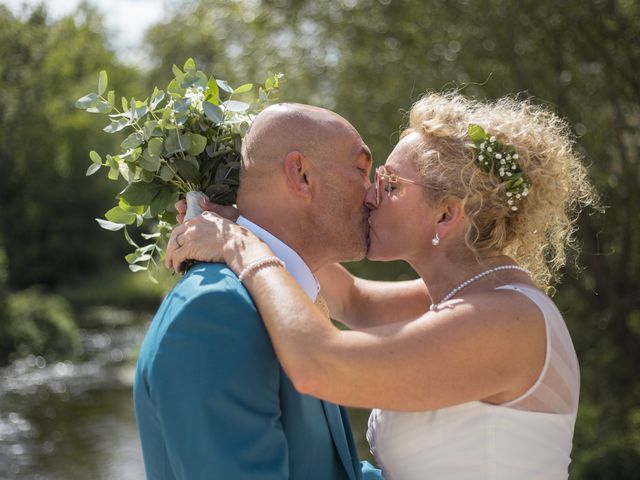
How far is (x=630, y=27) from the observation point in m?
7.40

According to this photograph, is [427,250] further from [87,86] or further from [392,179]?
[87,86]

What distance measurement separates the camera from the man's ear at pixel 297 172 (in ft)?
8.36

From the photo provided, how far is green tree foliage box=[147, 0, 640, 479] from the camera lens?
25.1 ft

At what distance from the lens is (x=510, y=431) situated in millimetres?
2479

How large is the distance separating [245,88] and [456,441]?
51.8 inches

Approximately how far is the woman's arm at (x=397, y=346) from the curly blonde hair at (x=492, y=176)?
329 millimetres

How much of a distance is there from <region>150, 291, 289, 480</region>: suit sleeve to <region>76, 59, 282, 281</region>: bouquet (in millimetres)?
597

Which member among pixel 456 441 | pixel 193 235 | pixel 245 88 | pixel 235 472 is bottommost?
pixel 456 441

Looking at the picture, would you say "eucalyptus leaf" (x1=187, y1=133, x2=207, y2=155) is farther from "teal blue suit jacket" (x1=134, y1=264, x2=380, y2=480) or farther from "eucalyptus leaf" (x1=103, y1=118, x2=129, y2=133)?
"teal blue suit jacket" (x1=134, y1=264, x2=380, y2=480)

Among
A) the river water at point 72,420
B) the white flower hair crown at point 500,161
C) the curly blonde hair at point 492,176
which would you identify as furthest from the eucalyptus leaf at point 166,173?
the river water at point 72,420

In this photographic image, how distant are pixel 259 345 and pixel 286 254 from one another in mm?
461

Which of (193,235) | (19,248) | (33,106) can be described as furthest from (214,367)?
(19,248)

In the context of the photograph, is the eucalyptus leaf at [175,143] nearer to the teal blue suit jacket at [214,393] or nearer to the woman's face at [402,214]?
the teal blue suit jacket at [214,393]

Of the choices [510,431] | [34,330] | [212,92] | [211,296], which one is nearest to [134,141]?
[212,92]
